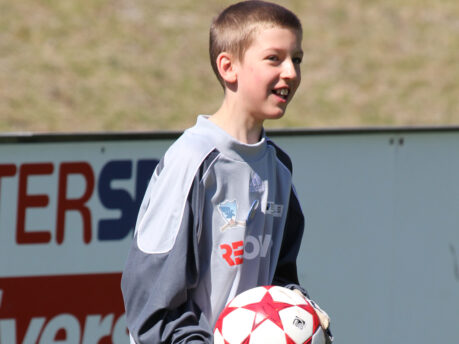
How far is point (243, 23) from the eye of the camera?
10.1 feet

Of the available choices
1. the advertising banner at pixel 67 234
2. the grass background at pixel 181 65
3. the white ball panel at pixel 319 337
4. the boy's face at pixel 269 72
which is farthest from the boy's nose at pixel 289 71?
the grass background at pixel 181 65

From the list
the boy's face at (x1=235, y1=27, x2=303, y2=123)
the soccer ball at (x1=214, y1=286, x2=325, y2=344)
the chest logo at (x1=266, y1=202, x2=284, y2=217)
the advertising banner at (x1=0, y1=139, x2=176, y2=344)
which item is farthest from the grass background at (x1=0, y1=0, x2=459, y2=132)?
the soccer ball at (x1=214, y1=286, x2=325, y2=344)

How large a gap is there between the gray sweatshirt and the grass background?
833 cm

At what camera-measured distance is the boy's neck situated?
3113mm

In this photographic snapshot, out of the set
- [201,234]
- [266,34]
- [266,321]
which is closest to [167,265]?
[201,234]

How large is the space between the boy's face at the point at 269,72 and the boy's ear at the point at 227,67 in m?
0.03

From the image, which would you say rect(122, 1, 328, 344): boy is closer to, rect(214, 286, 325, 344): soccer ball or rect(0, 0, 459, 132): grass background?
rect(214, 286, 325, 344): soccer ball

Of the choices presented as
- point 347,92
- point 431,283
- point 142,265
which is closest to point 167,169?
point 142,265

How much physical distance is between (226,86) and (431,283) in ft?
10.5

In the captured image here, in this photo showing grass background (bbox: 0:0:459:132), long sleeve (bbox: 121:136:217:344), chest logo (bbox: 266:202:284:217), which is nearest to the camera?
long sleeve (bbox: 121:136:217:344)

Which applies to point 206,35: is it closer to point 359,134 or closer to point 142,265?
point 359,134

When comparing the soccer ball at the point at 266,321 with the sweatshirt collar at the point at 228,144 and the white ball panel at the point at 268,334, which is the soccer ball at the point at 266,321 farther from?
the sweatshirt collar at the point at 228,144

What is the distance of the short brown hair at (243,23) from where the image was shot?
307cm

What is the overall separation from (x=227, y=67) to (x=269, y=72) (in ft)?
0.53
